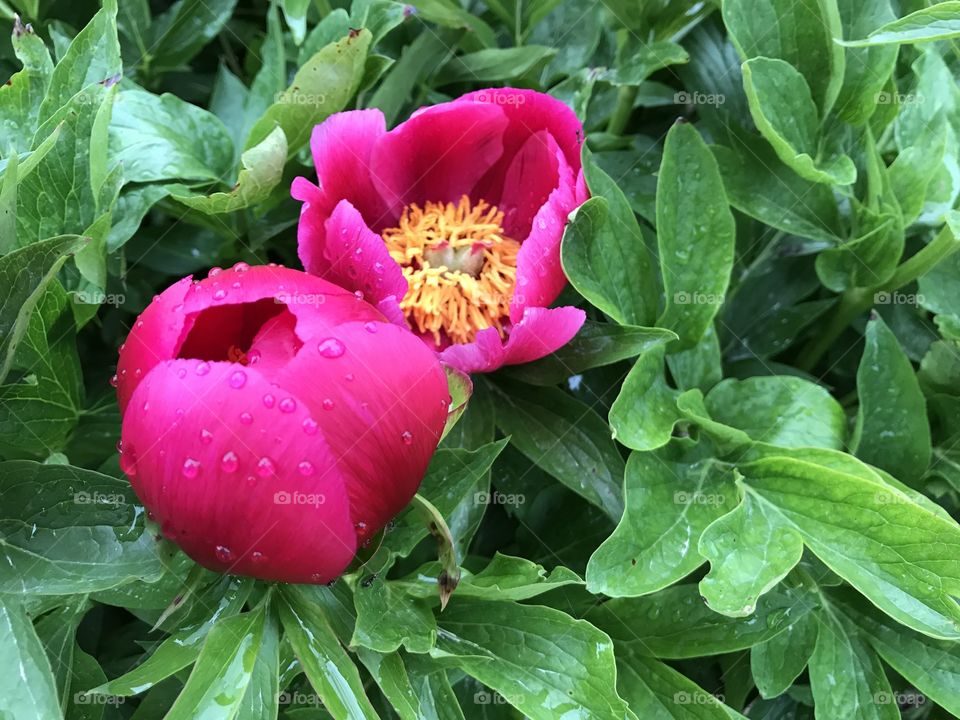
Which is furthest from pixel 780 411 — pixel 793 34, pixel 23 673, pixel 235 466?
pixel 23 673

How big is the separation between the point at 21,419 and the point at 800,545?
50 centimetres

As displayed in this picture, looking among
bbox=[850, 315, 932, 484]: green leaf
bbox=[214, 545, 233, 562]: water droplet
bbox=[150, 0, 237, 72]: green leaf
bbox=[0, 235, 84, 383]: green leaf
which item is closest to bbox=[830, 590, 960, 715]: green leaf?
bbox=[850, 315, 932, 484]: green leaf

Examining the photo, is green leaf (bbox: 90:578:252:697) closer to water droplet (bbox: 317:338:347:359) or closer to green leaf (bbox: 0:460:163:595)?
green leaf (bbox: 0:460:163:595)

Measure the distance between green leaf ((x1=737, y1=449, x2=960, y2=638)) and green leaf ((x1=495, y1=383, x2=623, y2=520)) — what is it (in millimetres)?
105

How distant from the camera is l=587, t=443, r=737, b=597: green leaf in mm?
539

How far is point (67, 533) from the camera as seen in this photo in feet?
1.68

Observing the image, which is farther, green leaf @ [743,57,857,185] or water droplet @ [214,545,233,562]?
green leaf @ [743,57,857,185]

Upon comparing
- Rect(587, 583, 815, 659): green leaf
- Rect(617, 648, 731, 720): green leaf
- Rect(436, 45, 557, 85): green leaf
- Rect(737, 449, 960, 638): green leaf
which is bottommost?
Rect(617, 648, 731, 720): green leaf

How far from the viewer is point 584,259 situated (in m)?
0.61

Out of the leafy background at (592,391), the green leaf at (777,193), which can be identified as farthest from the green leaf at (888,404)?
the green leaf at (777,193)

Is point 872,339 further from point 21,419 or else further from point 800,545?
point 21,419

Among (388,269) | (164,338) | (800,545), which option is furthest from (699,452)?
(164,338)

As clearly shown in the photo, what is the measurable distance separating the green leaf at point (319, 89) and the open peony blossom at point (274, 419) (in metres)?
0.18

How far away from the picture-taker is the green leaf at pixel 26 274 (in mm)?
→ 488
